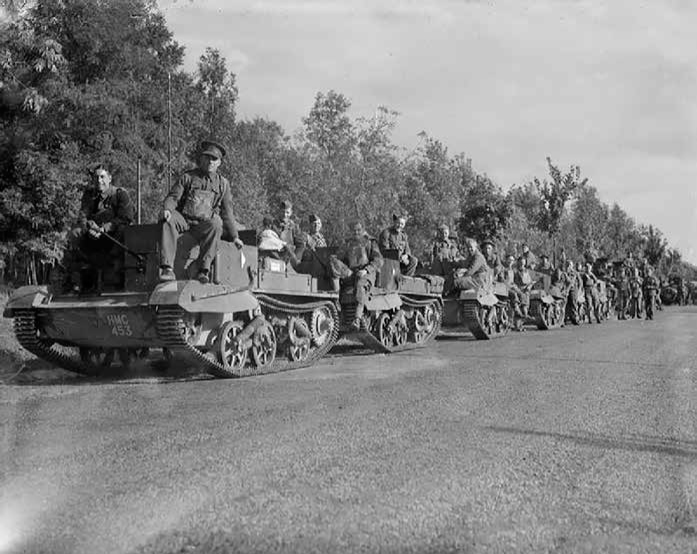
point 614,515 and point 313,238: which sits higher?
point 313,238

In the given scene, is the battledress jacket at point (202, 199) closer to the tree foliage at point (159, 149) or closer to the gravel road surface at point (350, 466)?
the gravel road surface at point (350, 466)

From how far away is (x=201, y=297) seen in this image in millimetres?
8477

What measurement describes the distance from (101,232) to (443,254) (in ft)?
31.8

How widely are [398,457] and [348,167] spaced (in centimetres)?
3084

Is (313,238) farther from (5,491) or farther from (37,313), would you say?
(5,491)

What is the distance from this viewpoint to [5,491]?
4172 mm

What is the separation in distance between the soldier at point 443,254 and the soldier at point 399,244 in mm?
2152

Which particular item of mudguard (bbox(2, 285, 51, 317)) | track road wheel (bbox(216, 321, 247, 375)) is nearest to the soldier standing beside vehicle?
track road wheel (bbox(216, 321, 247, 375))

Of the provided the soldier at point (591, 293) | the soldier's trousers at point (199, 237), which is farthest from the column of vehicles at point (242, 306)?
the soldier at point (591, 293)

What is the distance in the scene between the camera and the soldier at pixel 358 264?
482 inches

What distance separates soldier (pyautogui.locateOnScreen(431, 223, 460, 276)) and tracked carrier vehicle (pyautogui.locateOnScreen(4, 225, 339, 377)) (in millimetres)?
7349

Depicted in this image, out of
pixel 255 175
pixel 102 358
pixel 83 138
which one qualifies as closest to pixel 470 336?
pixel 102 358

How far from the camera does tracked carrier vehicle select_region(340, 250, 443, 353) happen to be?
41.3 feet

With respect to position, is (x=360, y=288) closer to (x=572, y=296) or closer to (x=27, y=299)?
(x=27, y=299)
